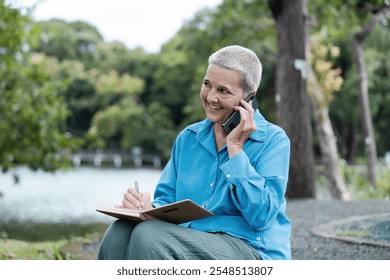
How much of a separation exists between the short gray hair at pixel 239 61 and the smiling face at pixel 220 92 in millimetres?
18

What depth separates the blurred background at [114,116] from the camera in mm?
8555

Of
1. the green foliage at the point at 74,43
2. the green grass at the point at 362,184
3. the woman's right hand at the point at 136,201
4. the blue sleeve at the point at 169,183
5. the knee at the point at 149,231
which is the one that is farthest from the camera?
the green foliage at the point at 74,43

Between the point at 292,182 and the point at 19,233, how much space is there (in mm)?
3512

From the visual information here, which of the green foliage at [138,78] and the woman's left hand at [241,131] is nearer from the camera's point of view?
the woman's left hand at [241,131]

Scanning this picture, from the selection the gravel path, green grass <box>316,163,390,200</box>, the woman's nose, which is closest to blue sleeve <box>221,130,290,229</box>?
the woman's nose

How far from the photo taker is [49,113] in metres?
9.61

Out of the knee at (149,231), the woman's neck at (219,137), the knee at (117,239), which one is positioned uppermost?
the woman's neck at (219,137)

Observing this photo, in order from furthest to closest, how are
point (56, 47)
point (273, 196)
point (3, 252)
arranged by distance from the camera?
point (56, 47), point (3, 252), point (273, 196)

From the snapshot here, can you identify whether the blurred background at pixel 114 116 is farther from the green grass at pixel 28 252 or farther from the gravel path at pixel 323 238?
the gravel path at pixel 323 238

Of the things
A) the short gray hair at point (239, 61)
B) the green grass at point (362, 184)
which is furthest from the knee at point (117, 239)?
the green grass at point (362, 184)

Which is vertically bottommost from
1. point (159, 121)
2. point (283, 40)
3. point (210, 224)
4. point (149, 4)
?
point (159, 121)

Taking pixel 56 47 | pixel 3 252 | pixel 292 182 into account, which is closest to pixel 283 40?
pixel 292 182

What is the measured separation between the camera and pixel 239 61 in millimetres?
2533
